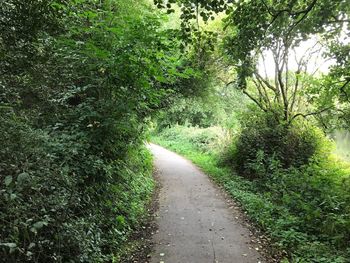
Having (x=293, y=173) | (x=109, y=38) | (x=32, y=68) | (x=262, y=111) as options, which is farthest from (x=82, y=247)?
(x=262, y=111)

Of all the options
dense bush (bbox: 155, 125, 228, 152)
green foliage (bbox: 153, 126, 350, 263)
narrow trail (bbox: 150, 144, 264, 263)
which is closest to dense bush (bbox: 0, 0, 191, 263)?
narrow trail (bbox: 150, 144, 264, 263)

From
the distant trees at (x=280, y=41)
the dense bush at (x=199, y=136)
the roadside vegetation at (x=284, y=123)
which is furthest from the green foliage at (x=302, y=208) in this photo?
the dense bush at (x=199, y=136)

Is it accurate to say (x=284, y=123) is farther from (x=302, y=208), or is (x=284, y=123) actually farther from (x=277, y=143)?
(x=302, y=208)

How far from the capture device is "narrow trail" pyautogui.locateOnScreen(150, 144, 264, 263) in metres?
5.87

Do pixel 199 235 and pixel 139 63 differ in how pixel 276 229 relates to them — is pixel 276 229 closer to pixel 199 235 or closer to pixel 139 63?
pixel 199 235

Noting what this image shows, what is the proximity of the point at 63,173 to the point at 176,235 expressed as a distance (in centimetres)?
354

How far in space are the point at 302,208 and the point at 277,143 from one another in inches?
201

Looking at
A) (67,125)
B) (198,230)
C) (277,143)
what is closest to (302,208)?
(198,230)

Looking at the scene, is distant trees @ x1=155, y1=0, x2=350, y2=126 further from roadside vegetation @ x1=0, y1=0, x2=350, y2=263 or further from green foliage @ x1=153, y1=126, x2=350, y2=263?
green foliage @ x1=153, y1=126, x2=350, y2=263

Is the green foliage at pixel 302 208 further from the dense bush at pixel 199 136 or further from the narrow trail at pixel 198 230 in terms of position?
the dense bush at pixel 199 136

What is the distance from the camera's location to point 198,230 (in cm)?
716

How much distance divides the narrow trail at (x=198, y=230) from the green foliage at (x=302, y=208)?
62 centimetres

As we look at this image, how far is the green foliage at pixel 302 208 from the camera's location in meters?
6.10

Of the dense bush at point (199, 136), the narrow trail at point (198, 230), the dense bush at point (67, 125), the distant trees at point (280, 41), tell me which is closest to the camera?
the dense bush at point (67, 125)
